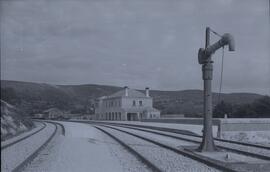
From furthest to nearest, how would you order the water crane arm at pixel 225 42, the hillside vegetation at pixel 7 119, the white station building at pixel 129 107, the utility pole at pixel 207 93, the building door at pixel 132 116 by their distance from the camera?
the building door at pixel 132 116 → the white station building at pixel 129 107 → the utility pole at pixel 207 93 → the water crane arm at pixel 225 42 → the hillside vegetation at pixel 7 119

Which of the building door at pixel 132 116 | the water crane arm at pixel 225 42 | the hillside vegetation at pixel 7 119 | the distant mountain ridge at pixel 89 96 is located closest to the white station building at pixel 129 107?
the building door at pixel 132 116

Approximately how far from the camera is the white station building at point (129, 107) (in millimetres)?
86375

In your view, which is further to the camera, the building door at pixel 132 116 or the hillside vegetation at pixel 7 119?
the building door at pixel 132 116

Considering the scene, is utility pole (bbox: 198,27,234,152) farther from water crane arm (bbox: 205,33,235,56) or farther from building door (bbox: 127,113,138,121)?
building door (bbox: 127,113,138,121)

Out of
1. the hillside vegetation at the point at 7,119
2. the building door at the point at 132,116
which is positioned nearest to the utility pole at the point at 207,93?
the hillside vegetation at the point at 7,119

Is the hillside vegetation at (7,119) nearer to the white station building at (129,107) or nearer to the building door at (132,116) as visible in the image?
the white station building at (129,107)

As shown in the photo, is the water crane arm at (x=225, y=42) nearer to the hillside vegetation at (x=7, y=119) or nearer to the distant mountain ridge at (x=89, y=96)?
the hillside vegetation at (x=7, y=119)

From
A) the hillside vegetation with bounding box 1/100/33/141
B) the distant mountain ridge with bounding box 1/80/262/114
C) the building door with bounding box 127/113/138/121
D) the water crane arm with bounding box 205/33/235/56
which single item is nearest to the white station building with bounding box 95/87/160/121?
the building door with bounding box 127/113/138/121

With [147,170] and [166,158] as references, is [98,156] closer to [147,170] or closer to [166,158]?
[166,158]

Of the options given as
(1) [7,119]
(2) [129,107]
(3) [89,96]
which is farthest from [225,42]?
(3) [89,96]

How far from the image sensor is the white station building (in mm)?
86375

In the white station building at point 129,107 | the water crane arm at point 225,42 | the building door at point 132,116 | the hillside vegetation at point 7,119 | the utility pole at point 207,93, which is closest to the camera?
the hillside vegetation at point 7,119

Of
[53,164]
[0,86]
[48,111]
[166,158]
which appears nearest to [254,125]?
[166,158]

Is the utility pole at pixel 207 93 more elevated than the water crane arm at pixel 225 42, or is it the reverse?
the water crane arm at pixel 225 42
